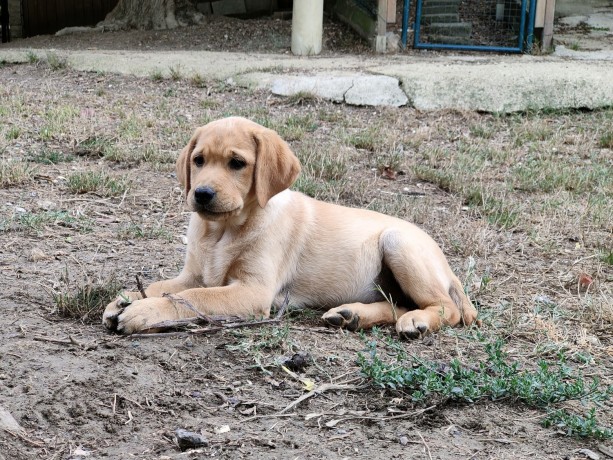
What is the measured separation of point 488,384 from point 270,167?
55.9 inches

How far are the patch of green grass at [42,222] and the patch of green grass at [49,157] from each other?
1411 millimetres

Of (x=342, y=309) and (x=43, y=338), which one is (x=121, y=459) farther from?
(x=342, y=309)

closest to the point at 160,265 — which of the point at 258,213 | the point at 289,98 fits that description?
the point at 258,213

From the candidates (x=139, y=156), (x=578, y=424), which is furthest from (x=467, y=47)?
(x=578, y=424)

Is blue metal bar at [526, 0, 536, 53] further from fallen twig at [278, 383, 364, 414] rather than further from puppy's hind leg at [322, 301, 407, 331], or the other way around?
fallen twig at [278, 383, 364, 414]

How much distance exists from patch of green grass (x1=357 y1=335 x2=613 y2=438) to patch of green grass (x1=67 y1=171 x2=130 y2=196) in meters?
3.15

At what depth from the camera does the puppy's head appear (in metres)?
3.92

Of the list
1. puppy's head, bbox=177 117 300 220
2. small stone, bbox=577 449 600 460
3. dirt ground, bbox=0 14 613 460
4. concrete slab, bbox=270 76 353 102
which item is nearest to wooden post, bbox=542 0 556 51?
concrete slab, bbox=270 76 353 102

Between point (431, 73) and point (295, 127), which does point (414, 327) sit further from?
point (431, 73)

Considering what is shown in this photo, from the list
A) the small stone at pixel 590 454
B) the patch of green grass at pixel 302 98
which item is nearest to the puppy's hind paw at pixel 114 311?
the small stone at pixel 590 454

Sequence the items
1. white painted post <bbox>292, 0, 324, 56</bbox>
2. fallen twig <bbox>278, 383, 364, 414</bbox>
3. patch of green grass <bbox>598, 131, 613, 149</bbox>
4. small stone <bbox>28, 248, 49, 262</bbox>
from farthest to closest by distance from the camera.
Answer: white painted post <bbox>292, 0, 324, 56</bbox>
patch of green grass <bbox>598, 131, 613, 149</bbox>
small stone <bbox>28, 248, 49, 262</bbox>
fallen twig <bbox>278, 383, 364, 414</bbox>

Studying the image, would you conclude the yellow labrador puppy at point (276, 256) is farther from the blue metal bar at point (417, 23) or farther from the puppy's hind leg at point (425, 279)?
the blue metal bar at point (417, 23)

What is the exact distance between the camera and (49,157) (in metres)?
7.02

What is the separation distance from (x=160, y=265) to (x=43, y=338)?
1.35 m
